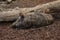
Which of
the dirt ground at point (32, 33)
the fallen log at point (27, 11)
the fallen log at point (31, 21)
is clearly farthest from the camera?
the fallen log at point (27, 11)

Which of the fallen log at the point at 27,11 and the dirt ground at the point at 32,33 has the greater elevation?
the fallen log at the point at 27,11

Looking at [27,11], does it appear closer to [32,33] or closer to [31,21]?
[31,21]

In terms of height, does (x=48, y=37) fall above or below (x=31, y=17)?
below

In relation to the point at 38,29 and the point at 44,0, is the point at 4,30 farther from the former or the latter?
the point at 44,0

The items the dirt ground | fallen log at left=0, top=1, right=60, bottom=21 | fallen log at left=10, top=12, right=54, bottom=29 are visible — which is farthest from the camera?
fallen log at left=0, top=1, right=60, bottom=21

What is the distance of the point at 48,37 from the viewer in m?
2.68

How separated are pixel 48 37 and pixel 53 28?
37cm

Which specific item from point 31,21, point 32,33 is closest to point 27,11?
point 31,21

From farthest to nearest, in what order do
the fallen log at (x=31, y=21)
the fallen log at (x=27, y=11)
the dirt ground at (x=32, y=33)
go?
the fallen log at (x=27, y=11)
the fallen log at (x=31, y=21)
the dirt ground at (x=32, y=33)

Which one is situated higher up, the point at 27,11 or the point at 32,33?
the point at 27,11

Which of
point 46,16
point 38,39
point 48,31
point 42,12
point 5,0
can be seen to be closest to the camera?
point 38,39

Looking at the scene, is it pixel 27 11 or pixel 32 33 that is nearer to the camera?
pixel 32 33

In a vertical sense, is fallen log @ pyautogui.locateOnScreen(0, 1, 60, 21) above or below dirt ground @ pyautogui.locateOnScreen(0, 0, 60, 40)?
above

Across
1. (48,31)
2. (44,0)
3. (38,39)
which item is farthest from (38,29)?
(44,0)
